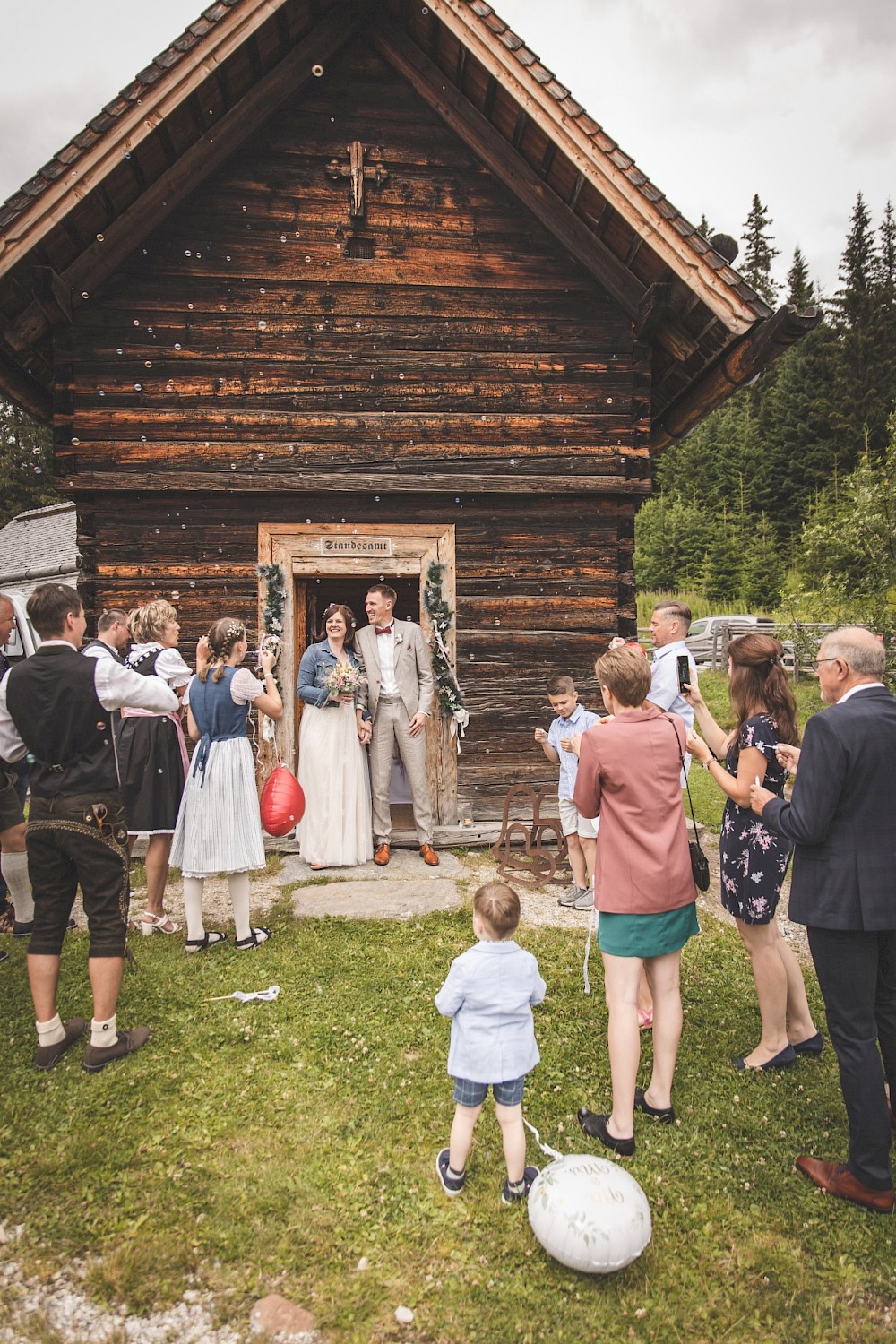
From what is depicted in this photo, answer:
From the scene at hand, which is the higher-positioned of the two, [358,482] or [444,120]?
[444,120]

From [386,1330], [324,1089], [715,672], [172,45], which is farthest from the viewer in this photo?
[715,672]

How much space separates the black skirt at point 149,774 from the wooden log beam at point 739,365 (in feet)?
17.0

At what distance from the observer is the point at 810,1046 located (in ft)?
12.4

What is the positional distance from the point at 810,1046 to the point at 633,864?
1652 millimetres

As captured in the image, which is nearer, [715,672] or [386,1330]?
[386,1330]

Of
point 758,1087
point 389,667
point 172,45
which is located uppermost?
point 172,45

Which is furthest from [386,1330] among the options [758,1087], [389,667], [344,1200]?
[389,667]

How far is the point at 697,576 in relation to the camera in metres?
41.4

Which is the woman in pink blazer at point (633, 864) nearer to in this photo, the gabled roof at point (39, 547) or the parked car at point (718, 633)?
the parked car at point (718, 633)

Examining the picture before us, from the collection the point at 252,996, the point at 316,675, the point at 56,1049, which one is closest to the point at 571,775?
the point at 316,675

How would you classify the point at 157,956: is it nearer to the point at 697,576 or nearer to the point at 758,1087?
the point at 758,1087

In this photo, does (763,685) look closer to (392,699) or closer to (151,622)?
(151,622)

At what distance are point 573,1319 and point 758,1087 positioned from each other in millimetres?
1521

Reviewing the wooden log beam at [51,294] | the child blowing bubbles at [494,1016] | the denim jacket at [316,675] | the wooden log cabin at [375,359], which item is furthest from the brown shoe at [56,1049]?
the wooden log beam at [51,294]
